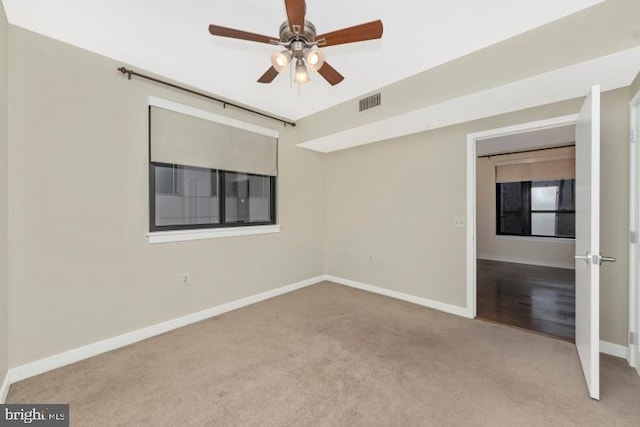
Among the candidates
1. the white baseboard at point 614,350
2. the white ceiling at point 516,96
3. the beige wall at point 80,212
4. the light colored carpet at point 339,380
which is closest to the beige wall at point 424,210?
the white baseboard at point 614,350

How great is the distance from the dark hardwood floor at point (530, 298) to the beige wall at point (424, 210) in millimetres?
536

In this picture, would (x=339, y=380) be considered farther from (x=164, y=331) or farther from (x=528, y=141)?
(x=528, y=141)

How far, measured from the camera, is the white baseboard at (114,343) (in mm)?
2031

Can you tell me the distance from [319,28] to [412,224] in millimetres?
2578

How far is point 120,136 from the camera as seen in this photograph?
2.48 meters

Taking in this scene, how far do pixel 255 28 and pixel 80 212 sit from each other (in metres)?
2.10

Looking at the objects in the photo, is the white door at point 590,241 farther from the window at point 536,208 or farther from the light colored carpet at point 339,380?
the window at point 536,208

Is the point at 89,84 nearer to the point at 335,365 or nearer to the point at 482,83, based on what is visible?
the point at 335,365

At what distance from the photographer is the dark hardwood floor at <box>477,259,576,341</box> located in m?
2.96

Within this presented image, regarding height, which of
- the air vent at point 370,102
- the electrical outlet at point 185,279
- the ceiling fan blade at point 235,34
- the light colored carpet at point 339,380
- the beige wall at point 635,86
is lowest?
the light colored carpet at point 339,380

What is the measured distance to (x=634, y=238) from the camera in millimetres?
2105

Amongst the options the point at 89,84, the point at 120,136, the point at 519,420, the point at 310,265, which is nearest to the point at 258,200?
the point at 310,265

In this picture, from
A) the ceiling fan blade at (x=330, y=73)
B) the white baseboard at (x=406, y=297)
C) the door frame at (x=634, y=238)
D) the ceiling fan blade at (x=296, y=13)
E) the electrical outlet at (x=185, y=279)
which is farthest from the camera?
the white baseboard at (x=406, y=297)

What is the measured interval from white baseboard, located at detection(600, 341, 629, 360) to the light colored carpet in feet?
0.41
